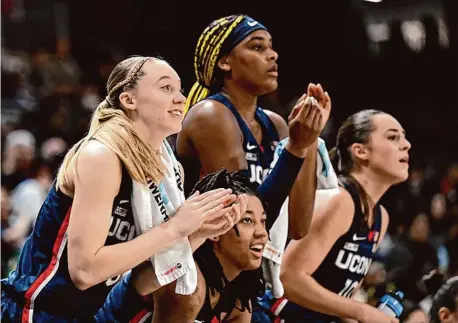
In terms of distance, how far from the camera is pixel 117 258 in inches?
96.4

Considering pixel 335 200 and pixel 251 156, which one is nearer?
pixel 251 156

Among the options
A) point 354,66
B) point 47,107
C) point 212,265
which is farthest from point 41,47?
point 212,265

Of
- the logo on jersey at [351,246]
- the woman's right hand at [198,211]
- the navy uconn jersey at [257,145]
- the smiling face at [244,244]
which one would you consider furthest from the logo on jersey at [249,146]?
the woman's right hand at [198,211]

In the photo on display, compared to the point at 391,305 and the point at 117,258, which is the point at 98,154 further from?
the point at 391,305

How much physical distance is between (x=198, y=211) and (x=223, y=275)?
473 millimetres

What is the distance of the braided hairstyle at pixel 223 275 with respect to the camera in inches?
114

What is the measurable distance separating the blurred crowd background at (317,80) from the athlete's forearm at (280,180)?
8.43 ft

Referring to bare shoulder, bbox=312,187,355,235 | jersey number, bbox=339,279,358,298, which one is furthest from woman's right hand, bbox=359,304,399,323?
bare shoulder, bbox=312,187,355,235

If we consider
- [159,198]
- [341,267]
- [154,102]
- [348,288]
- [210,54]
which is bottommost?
[348,288]

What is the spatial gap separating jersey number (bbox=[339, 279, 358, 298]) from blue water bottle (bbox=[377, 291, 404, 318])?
19cm

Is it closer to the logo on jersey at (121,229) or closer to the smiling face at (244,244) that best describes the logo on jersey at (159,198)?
the logo on jersey at (121,229)

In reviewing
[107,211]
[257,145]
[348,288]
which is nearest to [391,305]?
[348,288]

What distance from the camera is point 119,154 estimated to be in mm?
2535

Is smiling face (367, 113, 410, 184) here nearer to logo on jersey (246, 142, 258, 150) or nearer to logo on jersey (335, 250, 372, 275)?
logo on jersey (335, 250, 372, 275)
